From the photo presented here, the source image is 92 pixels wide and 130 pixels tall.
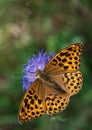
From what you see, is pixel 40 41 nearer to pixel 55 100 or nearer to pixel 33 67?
pixel 33 67

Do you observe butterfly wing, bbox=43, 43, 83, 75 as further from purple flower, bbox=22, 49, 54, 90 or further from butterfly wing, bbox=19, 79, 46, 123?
purple flower, bbox=22, 49, 54, 90

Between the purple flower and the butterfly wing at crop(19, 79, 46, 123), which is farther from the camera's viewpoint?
the purple flower

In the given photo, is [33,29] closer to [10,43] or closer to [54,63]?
[10,43]

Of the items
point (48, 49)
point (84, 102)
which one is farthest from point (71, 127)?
point (48, 49)

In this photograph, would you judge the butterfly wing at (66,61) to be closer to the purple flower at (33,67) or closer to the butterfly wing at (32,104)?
the butterfly wing at (32,104)

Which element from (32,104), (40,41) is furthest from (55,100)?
(40,41)

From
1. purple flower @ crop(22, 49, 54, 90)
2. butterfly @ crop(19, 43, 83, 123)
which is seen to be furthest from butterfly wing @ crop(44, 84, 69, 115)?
purple flower @ crop(22, 49, 54, 90)

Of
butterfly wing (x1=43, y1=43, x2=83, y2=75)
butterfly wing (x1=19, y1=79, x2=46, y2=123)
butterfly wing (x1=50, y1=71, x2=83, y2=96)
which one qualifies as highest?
butterfly wing (x1=43, y1=43, x2=83, y2=75)
